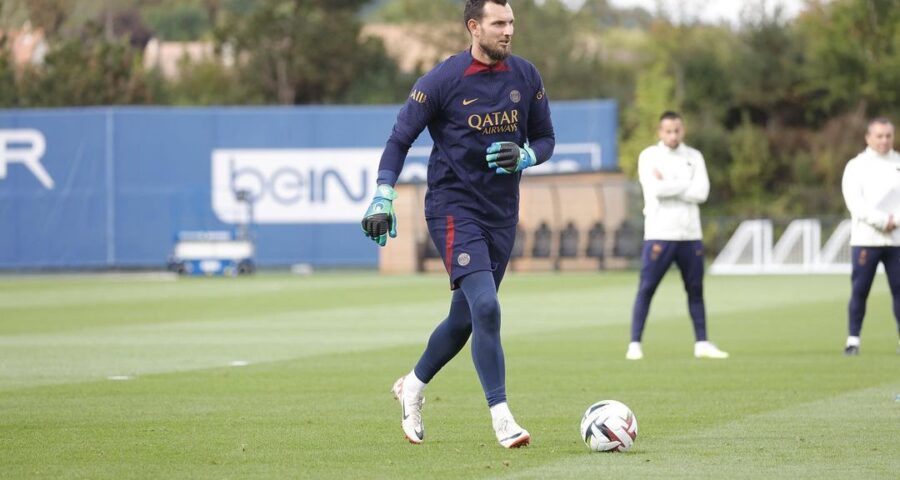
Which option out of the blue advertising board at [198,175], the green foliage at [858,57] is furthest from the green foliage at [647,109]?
the blue advertising board at [198,175]

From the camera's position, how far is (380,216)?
8344 millimetres

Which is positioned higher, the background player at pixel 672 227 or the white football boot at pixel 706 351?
the background player at pixel 672 227

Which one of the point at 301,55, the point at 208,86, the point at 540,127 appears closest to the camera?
the point at 540,127

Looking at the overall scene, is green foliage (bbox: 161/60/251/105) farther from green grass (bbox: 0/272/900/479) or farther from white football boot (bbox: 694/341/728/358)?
white football boot (bbox: 694/341/728/358)

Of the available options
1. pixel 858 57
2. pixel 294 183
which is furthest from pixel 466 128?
pixel 858 57

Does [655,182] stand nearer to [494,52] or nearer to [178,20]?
[494,52]

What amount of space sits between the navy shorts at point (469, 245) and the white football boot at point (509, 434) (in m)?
0.72

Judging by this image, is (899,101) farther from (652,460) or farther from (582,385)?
(652,460)

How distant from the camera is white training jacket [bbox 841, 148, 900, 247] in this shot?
14.6 m

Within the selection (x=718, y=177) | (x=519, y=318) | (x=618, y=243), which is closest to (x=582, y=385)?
(x=519, y=318)

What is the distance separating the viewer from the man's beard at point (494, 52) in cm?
837

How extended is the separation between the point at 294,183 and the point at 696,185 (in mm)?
29594

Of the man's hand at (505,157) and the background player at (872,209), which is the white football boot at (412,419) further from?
the background player at (872,209)

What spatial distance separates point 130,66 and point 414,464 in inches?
2157
